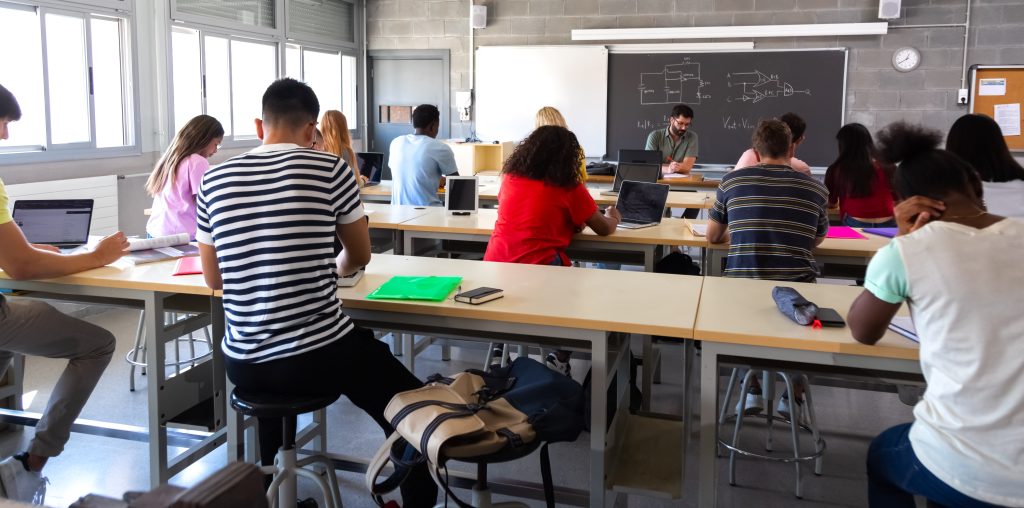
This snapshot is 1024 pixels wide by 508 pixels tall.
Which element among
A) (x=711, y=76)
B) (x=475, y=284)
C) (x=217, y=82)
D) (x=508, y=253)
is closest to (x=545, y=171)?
(x=508, y=253)

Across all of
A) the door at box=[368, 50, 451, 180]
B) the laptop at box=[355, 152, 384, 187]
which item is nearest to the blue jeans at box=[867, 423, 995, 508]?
the laptop at box=[355, 152, 384, 187]

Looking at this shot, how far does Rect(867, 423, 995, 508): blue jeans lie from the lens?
1639 mm

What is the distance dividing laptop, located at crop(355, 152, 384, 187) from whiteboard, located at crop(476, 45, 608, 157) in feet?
7.99

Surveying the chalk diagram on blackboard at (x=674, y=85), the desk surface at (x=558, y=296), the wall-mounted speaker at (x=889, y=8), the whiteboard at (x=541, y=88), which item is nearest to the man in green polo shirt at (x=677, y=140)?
the chalk diagram on blackboard at (x=674, y=85)

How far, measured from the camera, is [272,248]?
2.04 metres

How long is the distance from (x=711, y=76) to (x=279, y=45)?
12.8 feet

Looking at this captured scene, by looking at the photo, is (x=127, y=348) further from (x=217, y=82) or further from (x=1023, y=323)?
(x=1023, y=323)

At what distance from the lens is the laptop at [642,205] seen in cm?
412

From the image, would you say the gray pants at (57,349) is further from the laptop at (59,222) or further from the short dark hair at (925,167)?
the short dark hair at (925,167)

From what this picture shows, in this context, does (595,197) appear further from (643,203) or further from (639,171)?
(643,203)

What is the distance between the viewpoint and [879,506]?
6.20 feet

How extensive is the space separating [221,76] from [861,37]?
5414 mm

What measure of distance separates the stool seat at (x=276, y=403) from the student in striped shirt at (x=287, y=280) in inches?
0.7

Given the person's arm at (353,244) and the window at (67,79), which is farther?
the window at (67,79)
